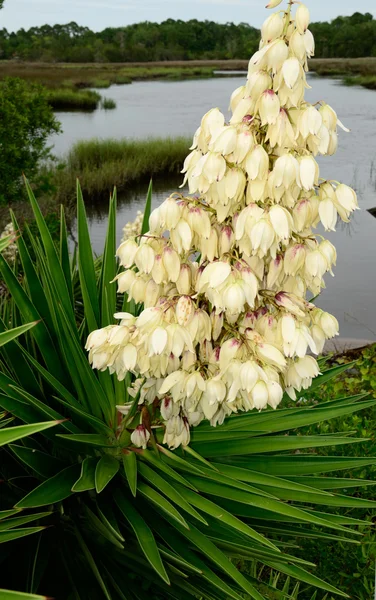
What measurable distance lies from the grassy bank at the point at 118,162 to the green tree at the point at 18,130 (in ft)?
7.85

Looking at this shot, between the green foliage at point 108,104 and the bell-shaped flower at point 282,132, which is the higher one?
the bell-shaped flower at point 282,132

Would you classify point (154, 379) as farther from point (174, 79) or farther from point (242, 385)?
point (174, 79)

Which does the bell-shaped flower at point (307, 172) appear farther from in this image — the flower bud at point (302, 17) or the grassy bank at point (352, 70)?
the grassy bank at point (352, 70)

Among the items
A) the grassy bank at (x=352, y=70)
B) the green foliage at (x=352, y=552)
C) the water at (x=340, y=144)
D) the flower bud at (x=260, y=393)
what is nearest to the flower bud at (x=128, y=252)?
the flower bud at (x=260, y=393)

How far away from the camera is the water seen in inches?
278

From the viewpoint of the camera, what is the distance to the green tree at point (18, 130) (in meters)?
6.11

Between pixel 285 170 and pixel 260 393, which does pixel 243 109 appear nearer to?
pixel 285 170

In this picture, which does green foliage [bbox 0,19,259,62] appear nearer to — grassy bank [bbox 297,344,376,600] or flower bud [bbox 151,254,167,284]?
grassy bank [bbox 297,344,376,600]

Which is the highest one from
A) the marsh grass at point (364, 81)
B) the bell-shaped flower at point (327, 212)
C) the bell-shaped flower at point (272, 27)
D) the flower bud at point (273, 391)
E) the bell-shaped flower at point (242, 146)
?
the bell-shaped flower at point (272, 27)

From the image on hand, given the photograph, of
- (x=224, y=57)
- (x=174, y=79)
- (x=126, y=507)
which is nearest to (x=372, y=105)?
(x=224, y=57)

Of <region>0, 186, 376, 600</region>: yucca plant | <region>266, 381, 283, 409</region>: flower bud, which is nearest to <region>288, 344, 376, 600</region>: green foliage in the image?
<region>0, 186, 376, 600</region>: yucca plant

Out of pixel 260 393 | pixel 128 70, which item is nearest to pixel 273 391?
pixel 260 393

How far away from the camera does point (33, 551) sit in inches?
65.2

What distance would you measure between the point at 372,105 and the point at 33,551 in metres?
14.1
